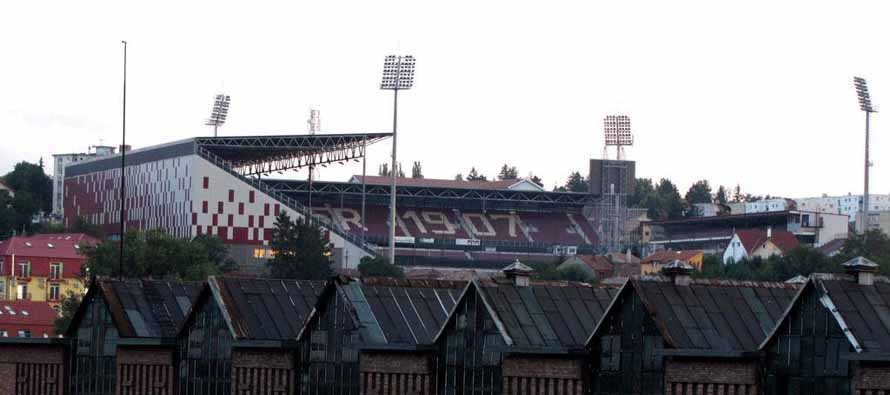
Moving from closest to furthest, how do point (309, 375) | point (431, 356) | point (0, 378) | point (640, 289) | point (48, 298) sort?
point (640, 289)
point (431, 356)
point (309, 375)
point (0, 378)
point (48, 298)

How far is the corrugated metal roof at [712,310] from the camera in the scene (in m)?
41.4

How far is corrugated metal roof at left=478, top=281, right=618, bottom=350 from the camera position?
1705 inches

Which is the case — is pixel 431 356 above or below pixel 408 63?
below

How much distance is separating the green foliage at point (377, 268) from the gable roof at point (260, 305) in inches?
5060

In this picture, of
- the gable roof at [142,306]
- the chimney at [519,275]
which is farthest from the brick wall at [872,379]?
the gable roof at [142,306]

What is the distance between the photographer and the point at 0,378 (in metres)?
57.4

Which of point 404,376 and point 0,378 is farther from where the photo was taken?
point 0,378

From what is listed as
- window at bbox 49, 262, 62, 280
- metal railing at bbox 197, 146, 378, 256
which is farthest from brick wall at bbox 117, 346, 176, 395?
window at bbox 49, 262, 62, 280

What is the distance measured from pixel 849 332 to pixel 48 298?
6092 inches

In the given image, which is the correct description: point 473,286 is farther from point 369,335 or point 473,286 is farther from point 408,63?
point 408,63

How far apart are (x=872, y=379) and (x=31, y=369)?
27222 mm

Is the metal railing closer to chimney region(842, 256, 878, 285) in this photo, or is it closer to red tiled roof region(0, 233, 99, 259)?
red tiled roof region(0, 233, 99, 259)

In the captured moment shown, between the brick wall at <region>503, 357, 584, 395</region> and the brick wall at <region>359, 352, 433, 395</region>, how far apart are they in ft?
8.23

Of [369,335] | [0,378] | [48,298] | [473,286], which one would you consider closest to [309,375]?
[369,335]
